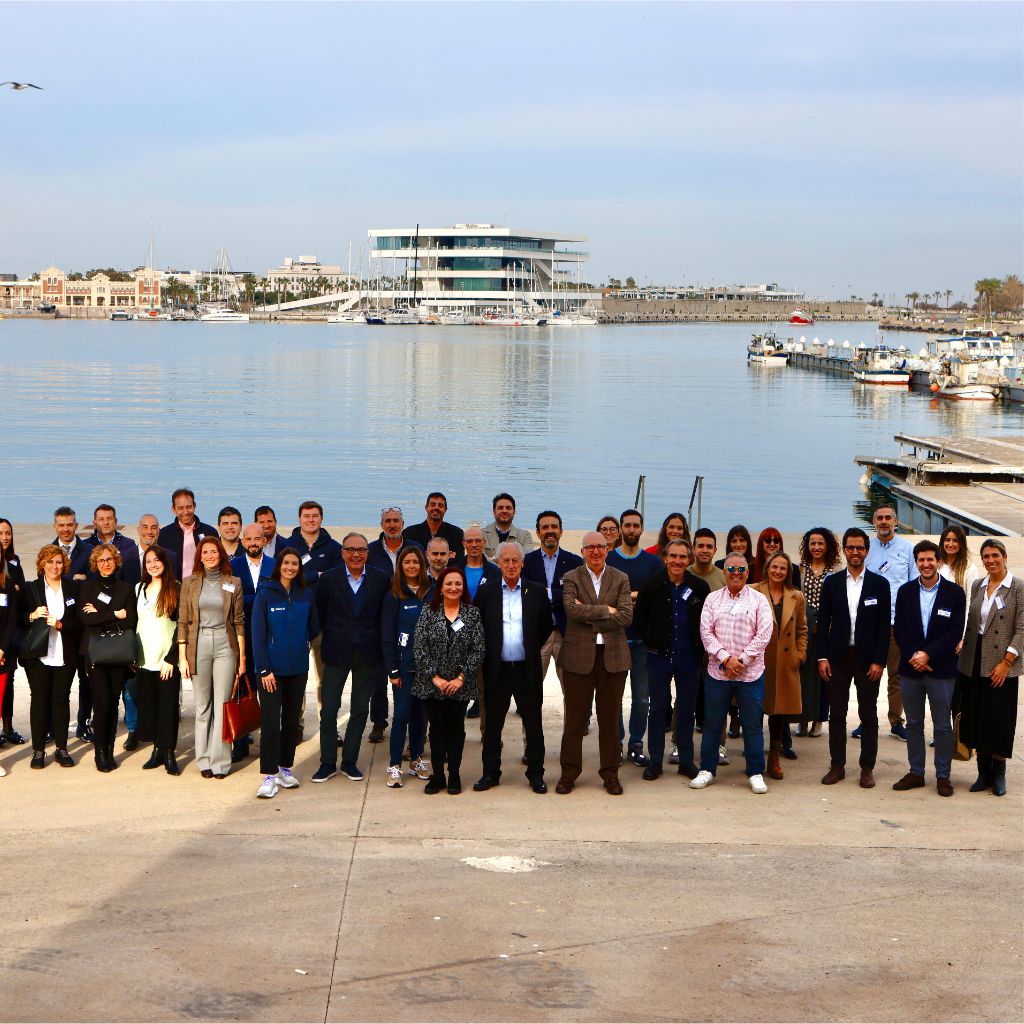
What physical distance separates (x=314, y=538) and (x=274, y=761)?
2229 millimetres

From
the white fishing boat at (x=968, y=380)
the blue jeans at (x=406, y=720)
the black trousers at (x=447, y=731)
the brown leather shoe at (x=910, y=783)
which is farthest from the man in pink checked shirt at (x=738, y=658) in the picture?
the white fishing boat at (x=968, y=380)

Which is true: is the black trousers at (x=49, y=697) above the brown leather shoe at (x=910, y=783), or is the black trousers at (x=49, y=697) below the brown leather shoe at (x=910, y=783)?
above

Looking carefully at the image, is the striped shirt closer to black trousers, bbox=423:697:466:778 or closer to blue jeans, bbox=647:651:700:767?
blue jeans, bbox=647:651:700:767

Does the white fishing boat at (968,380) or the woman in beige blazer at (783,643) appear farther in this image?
the white fishing boat at (968,380)

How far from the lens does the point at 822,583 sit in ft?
29.8

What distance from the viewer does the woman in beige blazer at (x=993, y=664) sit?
8.31m

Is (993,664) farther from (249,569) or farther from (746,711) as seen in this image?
(249,569)

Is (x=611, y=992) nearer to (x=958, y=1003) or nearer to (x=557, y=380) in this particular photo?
(x=958, y=1003)

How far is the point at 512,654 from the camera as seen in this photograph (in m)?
8.41

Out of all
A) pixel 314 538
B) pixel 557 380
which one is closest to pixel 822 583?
pixel 314 538

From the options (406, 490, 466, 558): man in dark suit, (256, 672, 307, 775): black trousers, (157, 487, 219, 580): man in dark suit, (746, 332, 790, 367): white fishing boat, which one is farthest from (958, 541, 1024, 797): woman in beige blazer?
(746, 332, 790, 367): white fishing boat

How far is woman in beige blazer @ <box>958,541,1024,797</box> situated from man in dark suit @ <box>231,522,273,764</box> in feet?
15.1

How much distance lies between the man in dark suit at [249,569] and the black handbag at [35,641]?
4.25 ft

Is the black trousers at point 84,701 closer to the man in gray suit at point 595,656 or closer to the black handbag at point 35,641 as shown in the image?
the black handbag at point 35,641
